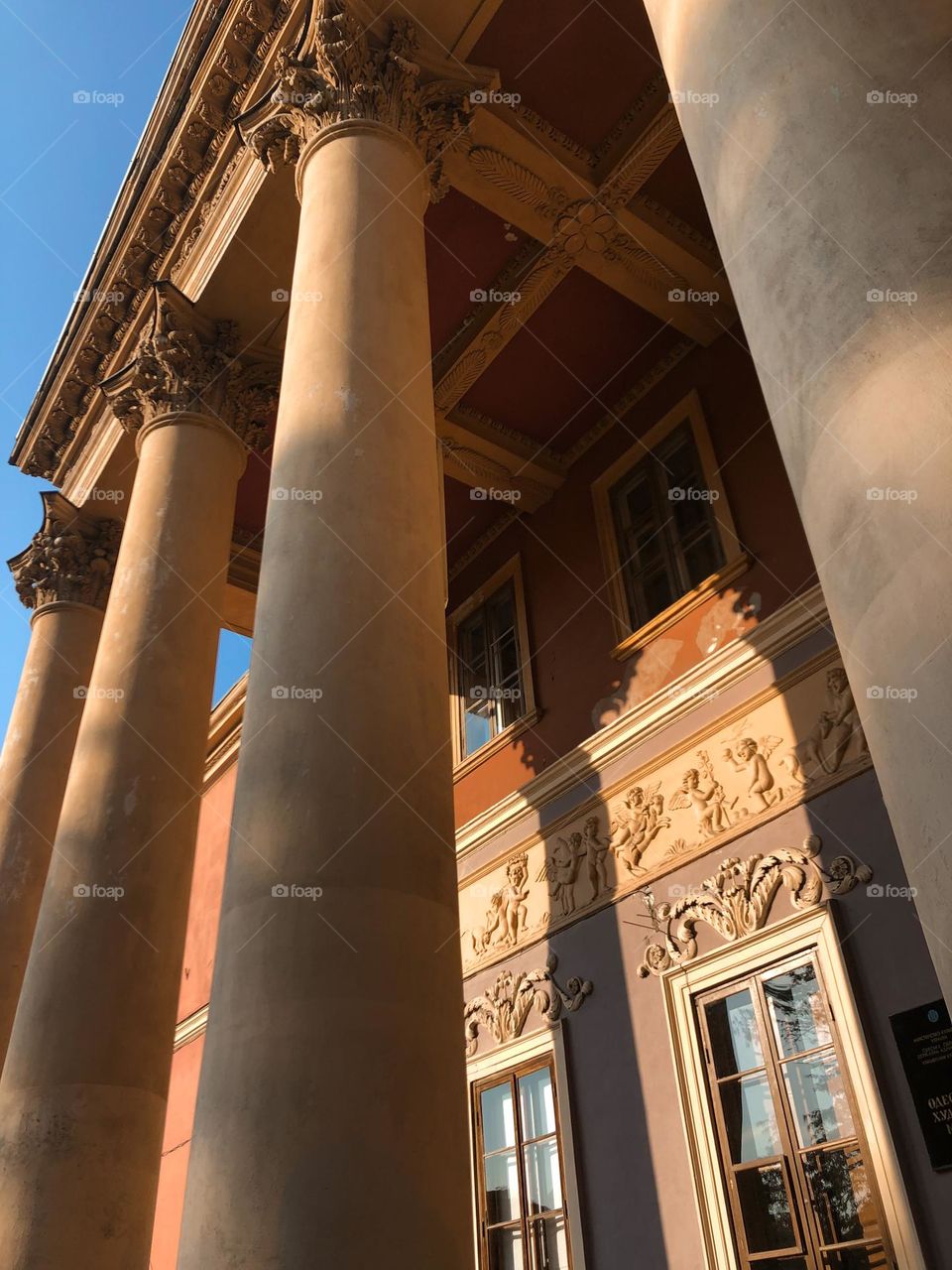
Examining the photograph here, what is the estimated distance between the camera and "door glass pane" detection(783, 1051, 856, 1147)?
6109mm

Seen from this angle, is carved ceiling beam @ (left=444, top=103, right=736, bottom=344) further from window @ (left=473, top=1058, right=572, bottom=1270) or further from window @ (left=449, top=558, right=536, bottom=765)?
window @ (left=473, top=1058, right=572, bottom=1270)

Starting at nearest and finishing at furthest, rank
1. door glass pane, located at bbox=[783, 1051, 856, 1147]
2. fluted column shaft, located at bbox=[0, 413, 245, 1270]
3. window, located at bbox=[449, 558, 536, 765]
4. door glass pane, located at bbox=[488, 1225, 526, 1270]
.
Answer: fluted column shaft, located at bbox=[0, 413, 245, 1270]
door glass pane, located at bbox=[783, 1051, 856, 1147]
door glass pane, located at bbox=[488, 1225, 526, 1270]
window, located at bbox=[449, 558, 536, 765]

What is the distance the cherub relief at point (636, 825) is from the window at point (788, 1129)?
53.0 inches

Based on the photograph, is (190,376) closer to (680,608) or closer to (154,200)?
(154,200)

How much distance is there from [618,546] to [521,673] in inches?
64.9

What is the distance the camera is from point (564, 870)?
8883mm

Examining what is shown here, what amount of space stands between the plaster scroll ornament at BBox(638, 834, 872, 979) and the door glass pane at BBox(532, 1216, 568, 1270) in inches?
76.7

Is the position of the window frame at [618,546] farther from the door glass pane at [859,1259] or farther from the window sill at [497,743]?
the door glass pane at [859,1259]

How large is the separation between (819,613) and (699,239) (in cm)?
425

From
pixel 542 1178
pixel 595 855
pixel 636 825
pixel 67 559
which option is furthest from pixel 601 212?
pixel 542 1178

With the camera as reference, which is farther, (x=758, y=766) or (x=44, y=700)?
(x=44, y=700)

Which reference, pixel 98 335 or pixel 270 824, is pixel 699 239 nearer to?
pixel 98 335

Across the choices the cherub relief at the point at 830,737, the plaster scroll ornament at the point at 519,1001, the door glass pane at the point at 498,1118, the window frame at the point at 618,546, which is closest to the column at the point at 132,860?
the plaster scroll ornament at the point at 519,1001

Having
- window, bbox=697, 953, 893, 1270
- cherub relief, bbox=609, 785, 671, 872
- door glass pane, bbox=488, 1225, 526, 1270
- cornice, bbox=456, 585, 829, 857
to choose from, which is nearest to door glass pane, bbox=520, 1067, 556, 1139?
door glass pane, bbox=488, 1225, 526, 1270
